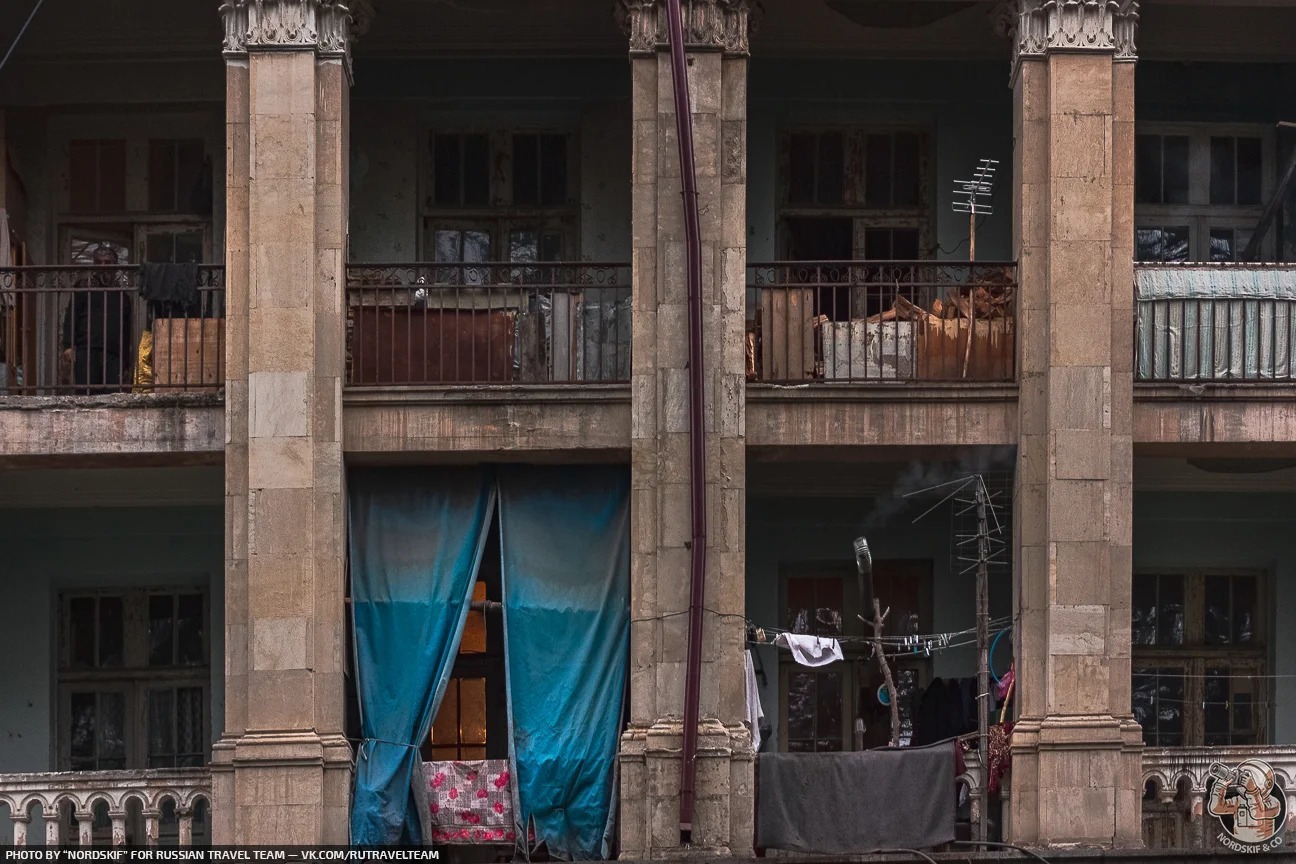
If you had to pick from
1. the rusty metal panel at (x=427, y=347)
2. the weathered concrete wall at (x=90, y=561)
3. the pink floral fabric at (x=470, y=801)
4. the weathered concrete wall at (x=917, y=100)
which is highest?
the weathered concrete wall at (x=917, y=100)

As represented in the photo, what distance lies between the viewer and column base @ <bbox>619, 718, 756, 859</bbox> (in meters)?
21.0

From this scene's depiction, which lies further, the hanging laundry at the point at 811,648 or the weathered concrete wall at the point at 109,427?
the hanging laundry at the point at 811,648

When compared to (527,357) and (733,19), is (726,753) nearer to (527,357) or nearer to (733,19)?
(527,357)

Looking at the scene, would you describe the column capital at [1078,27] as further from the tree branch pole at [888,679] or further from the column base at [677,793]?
the column base at [677,793]

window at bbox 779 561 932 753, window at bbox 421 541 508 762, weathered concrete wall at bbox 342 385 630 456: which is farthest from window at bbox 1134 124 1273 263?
window at bbox 421 541 508 762

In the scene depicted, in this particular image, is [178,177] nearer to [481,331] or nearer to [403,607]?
[481,331]

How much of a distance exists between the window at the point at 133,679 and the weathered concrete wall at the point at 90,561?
0.19 metres

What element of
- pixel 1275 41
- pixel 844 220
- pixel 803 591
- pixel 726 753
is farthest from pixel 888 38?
pixel 726 753

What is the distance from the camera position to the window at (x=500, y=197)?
24906 mm

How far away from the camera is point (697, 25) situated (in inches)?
854

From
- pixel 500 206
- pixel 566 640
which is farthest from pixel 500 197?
pixel 566 640

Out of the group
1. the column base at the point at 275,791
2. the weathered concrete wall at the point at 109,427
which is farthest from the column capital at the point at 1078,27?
the column base at the point at 275,791

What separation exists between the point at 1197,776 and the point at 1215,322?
428 centimetres

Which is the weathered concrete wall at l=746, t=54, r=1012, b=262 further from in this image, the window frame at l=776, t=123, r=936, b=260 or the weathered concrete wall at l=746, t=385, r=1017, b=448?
the weathered concrete wall at l=746, t=385, r=1017, b=448
